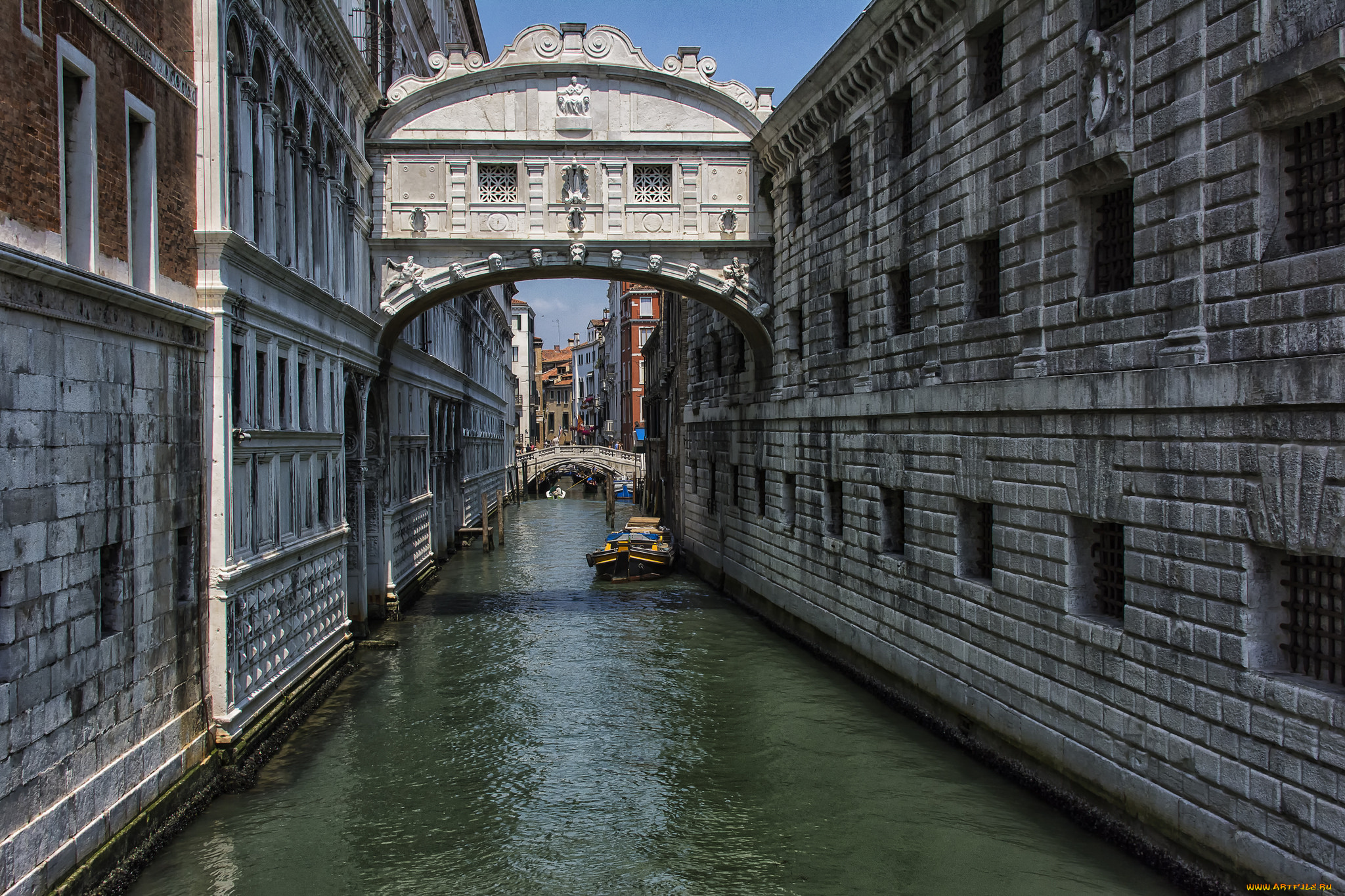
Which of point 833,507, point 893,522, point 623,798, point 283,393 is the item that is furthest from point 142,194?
point 833,507

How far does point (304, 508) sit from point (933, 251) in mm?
8171

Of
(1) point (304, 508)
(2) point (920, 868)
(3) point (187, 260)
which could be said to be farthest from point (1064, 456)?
(1) point (304, 508)

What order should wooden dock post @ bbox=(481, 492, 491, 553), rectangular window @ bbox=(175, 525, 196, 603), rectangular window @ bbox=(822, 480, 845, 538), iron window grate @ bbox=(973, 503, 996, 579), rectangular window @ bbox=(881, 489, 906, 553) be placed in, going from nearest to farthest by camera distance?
rectangular window @ bbox=(175, 525, 196, 603) < iron window grate @ bbox=(973, 503, 996, 579) < rectangular window @ bbox=(881, 489, 906, 553) < rectangular window @ bbox=(822, 480, 845, 538) < wooden dock post @ bbox=(481, 492, 491, 553)

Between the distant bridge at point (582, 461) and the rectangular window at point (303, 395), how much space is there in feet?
123

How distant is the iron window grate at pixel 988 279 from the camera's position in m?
11.0

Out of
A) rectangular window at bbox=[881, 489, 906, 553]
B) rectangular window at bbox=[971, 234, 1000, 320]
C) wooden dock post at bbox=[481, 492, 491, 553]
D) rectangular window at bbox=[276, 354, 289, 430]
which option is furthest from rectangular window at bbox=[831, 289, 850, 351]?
wooden dock post at bbox=[481, 492, 491, 553]

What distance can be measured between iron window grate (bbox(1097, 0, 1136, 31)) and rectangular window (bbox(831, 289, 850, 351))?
6588 millimetres

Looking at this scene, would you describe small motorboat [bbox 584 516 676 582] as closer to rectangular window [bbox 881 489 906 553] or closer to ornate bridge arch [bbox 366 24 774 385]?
ornate bridge arch [bbox 366 24 774 385]

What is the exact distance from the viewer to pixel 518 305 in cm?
7175

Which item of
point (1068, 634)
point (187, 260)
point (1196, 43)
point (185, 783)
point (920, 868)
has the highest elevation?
point (1196, 43)

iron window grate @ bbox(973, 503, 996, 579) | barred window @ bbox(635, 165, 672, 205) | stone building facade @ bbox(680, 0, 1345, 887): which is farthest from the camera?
barred window @ bbox(635, 165, 672, 205)

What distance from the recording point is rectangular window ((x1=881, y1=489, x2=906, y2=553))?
1339 cm

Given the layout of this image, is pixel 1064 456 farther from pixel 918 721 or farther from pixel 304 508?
pixel 304 508

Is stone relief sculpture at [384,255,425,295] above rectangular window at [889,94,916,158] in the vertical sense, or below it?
below
